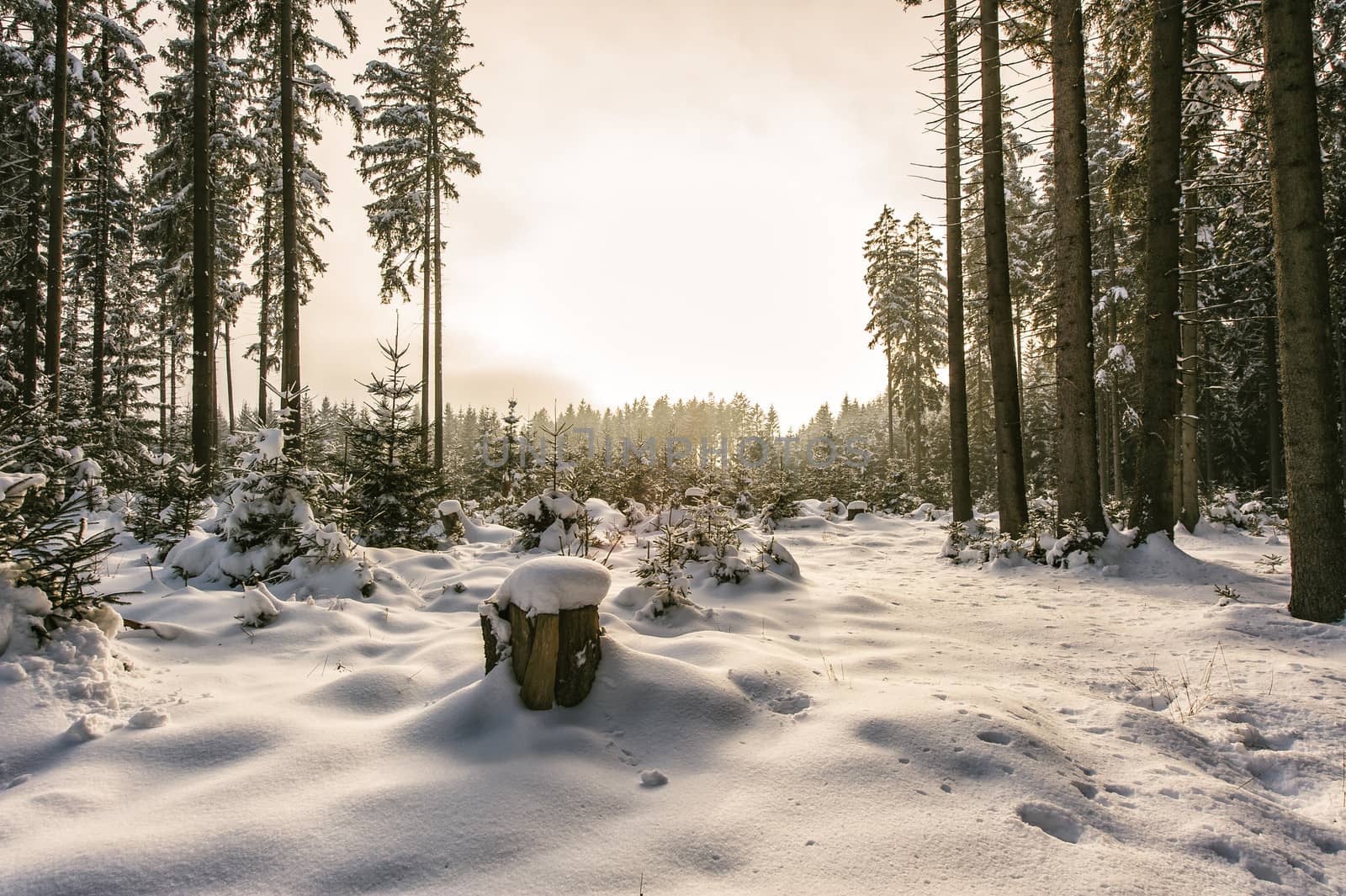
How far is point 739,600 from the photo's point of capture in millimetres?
5902

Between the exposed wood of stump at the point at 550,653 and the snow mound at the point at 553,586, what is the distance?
50 mm

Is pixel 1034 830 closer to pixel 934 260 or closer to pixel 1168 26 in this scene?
pixel 1168 26

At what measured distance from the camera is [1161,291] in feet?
24.7

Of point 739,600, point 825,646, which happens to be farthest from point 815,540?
point 825,646

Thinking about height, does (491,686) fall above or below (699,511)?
below

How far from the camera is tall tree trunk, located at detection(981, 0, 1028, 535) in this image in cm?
885

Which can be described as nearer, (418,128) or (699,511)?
(699,511)


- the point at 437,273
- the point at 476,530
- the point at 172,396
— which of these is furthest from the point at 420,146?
the point at 172,396

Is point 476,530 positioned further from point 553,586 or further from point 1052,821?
point 1052,821

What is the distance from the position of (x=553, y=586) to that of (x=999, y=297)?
887cm

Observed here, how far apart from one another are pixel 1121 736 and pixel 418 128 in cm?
2180

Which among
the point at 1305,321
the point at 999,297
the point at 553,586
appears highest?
the point at 999,297

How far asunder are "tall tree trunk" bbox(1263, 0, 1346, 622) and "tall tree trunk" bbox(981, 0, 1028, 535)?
3.63 metres

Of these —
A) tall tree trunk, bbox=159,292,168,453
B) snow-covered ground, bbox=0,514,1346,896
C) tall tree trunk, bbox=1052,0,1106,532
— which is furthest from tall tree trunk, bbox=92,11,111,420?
tall tree trunk, bbox=1052,0,1106,532
